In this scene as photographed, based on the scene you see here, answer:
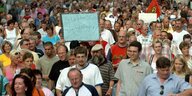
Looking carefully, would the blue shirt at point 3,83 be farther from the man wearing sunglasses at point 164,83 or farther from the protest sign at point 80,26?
the protest sign at point 80,26

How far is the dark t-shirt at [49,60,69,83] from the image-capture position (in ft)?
36.1

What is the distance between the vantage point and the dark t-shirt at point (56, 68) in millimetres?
10992

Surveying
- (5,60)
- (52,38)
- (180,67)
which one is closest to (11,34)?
(52,38)

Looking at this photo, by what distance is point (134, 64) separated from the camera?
1011 cm

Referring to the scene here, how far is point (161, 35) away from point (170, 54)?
1.60 meters

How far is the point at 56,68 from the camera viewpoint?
11047 mm

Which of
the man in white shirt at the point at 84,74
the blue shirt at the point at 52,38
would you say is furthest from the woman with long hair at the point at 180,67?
the blue shirt at the point at 52,38

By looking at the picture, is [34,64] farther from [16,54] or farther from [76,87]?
[76,87]

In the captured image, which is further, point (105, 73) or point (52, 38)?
point (52, 38)

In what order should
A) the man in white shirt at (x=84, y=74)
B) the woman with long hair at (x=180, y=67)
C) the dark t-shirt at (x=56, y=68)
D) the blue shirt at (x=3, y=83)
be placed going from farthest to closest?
the dark t-shirt at (x=56, y=68), the woman with long hair at (x=180, y=67), the blue shirt at (x=3, y=83), the man in white shirt at (x=84, y=74)

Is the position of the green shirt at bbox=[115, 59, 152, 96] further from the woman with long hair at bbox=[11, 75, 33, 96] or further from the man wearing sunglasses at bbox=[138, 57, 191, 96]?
the woman with long hair at bbox=[11, 75, 33, 96]

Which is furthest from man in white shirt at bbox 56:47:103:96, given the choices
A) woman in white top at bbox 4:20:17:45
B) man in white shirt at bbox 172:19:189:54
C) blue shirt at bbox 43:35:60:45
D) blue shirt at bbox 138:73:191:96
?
woman in white top at bbox 4:20:17:45

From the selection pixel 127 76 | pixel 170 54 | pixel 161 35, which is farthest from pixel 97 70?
pixel 161 35

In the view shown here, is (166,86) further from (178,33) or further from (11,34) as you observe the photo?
(11,34)
